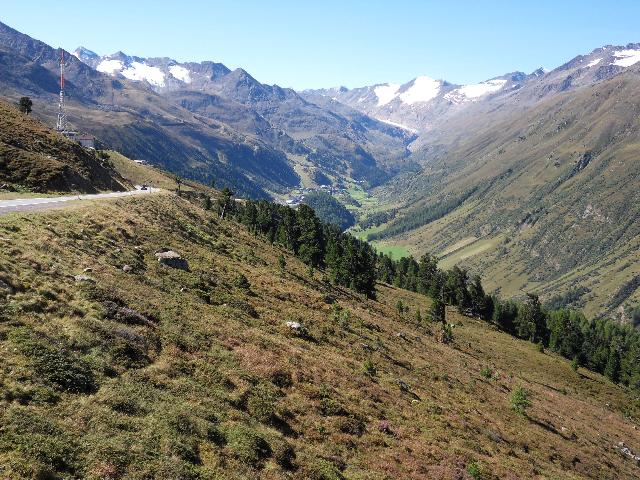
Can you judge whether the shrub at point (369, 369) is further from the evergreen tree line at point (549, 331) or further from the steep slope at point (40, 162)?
the evergreen tree line at point (549, 331)

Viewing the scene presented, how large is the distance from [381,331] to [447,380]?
1379cm

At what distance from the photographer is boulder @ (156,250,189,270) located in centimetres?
4478

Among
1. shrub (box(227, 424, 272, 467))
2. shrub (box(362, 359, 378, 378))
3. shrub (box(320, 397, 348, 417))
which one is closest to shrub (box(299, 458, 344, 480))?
shrub (box(227, 424, 272, 467))

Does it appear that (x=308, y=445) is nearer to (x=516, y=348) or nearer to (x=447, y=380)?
(x=447, y=380)

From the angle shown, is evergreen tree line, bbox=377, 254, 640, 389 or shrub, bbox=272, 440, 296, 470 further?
evergreen tree line, bbox=377, 254, 640, 389

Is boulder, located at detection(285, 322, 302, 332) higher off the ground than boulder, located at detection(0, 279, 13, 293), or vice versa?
boulder, located at detection(0, 279, 13, 293)

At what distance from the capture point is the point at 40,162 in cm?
6788

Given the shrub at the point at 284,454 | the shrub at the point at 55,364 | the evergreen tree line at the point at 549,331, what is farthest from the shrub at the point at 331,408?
the evergreen tree line at the point at 549,331

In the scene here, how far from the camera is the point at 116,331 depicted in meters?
25.9

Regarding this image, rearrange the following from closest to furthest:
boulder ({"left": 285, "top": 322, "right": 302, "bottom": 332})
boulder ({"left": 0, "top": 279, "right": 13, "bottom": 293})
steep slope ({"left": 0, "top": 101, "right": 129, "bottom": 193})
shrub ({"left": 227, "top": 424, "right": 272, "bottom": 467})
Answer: shrub ({"left": 227, "top": 424, "right": 272, "bottom": 467}) → boulder ({"left": 0, "top": 279, "right": 13, "bottom": 293}) → boulder ({"left": 285, "top": 322, "right": 302, "bottom": 332}) → steep slope ({"left": 0, "top": 101, "right": 129, "bottom": 193})

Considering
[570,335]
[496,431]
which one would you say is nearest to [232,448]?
[496,431]

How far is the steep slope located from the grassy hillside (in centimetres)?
1630

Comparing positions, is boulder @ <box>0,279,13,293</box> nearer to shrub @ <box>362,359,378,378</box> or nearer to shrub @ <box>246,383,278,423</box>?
shrub @ <box>246,383,278,423</box>

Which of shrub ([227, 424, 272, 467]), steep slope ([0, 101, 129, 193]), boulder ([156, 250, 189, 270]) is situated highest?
steep slope ([0, 101, 129, 193])
